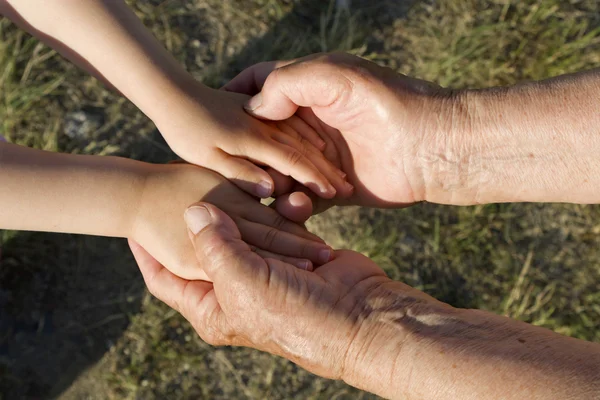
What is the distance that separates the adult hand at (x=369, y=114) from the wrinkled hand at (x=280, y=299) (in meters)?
0.39

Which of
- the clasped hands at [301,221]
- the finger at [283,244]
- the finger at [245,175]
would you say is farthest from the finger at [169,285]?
the finger at [245,175]

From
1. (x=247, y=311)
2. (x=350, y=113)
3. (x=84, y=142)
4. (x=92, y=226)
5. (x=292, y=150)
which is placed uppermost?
(x=350, y=113)

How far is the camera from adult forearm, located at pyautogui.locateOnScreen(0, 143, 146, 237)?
1762 mm

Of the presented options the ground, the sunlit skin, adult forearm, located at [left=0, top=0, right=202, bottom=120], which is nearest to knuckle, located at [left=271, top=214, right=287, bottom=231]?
the sunlit skin

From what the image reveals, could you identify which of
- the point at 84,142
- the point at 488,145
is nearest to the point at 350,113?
the point at 488,145

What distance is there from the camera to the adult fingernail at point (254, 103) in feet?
6.16

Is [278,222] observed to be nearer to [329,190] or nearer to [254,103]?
[329,190]

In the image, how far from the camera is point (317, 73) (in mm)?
1719

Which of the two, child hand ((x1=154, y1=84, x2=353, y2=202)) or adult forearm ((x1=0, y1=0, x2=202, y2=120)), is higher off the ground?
adult forearm ((x1=0, y1=0, x2=202, y2=120))

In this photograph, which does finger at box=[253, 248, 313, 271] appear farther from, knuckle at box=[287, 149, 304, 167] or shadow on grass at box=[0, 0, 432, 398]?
shadow on grass at box=[0, 0, 432, 398]

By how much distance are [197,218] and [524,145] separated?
101cm

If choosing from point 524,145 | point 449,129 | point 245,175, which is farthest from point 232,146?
point 524,145

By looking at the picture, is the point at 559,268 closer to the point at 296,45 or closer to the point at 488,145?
the point at 488,145

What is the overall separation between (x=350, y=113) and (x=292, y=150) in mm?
226
